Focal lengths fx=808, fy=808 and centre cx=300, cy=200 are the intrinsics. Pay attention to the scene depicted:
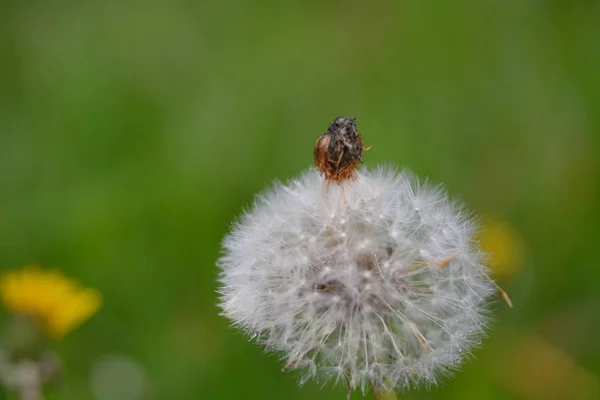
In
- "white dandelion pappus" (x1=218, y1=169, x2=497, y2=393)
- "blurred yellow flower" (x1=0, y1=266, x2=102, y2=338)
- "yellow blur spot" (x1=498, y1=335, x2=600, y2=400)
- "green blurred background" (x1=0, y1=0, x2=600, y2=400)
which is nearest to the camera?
"white dandelion pappus" (x1=218, y1=169, x2=497, y2=393)

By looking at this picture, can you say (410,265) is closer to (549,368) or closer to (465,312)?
(465,312)

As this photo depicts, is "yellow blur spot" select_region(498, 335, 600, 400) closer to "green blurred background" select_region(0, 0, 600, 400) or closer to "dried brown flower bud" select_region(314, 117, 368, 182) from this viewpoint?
"green blurred background" select_region(0, 0, 600, 400)

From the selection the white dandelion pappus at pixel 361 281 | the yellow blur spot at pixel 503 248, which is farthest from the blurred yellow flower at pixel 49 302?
the yellow blur spot at pixel 503 248

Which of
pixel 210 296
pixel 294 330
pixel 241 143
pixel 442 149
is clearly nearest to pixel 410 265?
pixel 294 330

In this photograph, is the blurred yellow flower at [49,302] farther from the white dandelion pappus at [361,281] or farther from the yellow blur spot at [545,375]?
the yellow blur spot at [545,375]

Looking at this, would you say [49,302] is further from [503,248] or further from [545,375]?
[545,375]

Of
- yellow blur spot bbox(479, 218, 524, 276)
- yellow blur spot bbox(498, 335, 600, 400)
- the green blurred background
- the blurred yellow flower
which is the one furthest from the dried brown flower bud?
yellow blur spot bbox(498, 335, 600, 400)
